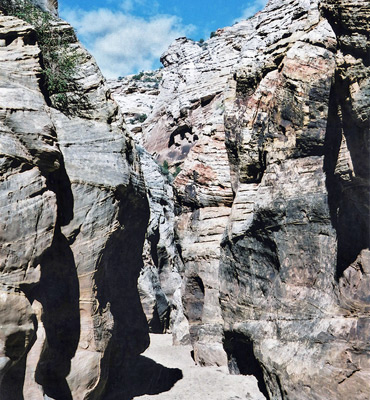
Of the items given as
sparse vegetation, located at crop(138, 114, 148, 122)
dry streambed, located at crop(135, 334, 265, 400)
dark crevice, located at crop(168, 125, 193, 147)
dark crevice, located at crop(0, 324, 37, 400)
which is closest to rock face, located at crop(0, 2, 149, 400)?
dark crevice, located at crop(0, 324, 37, 400)

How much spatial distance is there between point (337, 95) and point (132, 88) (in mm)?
56727

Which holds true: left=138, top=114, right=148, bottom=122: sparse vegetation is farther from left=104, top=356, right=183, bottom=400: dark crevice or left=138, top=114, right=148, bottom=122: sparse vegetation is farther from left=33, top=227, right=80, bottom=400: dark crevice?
left=33, top=227, right=80, bottom=400: dark crevice

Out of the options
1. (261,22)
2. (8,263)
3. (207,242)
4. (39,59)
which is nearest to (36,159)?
(8,263)

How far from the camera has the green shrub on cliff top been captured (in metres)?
15.3

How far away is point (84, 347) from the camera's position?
13.2 m

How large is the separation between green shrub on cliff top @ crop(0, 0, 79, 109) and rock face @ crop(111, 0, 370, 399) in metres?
6.43

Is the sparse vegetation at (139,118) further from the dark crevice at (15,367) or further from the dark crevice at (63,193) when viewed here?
the dark crevice at (15,367)

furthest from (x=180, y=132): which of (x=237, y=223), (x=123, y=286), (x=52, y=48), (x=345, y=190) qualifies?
(x=345, y=190)

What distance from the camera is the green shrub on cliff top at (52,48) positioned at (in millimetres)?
15320

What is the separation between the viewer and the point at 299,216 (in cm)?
1497

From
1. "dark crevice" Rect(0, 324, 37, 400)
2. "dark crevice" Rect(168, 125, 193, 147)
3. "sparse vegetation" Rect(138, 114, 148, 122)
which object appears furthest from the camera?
"sparse vegetation" Rect(138, 114, 148, 122)

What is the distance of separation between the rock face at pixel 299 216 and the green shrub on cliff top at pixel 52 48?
6.43 m

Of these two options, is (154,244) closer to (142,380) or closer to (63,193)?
(142,380)

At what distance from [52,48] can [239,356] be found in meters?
11.9
